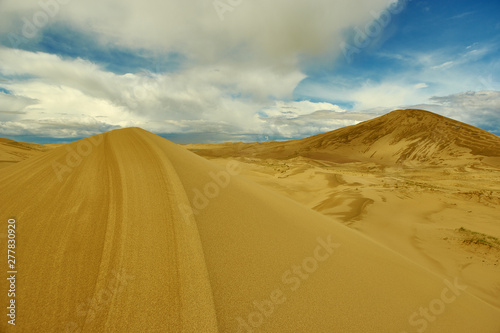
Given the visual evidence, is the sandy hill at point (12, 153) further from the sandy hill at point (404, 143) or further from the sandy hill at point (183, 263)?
the sandy hill at point (404, 143)

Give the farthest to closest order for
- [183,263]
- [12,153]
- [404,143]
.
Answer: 1. [404,143]
2. [12,153]
3. [183,263]

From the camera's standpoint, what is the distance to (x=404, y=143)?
161ft

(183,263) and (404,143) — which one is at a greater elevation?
(404,143)

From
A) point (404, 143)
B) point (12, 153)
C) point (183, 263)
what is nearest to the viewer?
point (183, 263)

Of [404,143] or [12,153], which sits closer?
[12,153]

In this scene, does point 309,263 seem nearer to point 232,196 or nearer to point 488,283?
point 232,196

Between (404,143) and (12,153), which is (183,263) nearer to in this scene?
(12,153)

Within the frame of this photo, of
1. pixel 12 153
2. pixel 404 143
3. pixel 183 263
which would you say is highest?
pixel 404 143

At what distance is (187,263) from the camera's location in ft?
6.65

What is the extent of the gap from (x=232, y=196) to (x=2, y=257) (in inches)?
95.0

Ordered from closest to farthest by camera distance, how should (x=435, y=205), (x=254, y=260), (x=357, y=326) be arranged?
1. (x=357, y=326)
2. (x=254, y=260)
3. (x=435, y=205)

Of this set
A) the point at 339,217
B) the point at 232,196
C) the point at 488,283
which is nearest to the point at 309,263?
the point at 232,196

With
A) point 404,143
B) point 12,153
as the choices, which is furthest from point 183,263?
point 404,143

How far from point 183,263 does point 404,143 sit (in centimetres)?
5702
